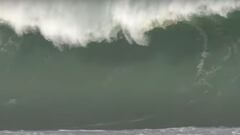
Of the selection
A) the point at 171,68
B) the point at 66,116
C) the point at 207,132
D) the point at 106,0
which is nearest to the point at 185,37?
the point at 171,68

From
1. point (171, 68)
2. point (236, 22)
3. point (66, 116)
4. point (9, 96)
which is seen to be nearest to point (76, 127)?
point (66, 116)

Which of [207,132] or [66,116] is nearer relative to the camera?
[207,132]

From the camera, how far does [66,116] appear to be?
13695 millimetres

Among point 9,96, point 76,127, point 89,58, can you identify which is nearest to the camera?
point 76,127

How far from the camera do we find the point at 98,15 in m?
15.4

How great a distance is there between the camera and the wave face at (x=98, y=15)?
1520cm

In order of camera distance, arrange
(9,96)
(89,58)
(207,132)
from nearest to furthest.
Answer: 1. (207,132)
2. (9,96)
3. (89,58)

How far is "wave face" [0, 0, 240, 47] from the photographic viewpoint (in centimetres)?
1520

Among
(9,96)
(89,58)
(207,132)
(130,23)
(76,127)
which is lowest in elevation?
(207,132)

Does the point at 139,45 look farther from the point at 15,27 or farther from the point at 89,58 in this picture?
the point at 15,27

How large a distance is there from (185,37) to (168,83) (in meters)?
1.62

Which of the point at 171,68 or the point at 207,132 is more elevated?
the point at 171,68

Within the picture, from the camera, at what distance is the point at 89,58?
49.4 ft

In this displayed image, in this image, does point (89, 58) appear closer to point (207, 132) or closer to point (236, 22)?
point (236, 22)
